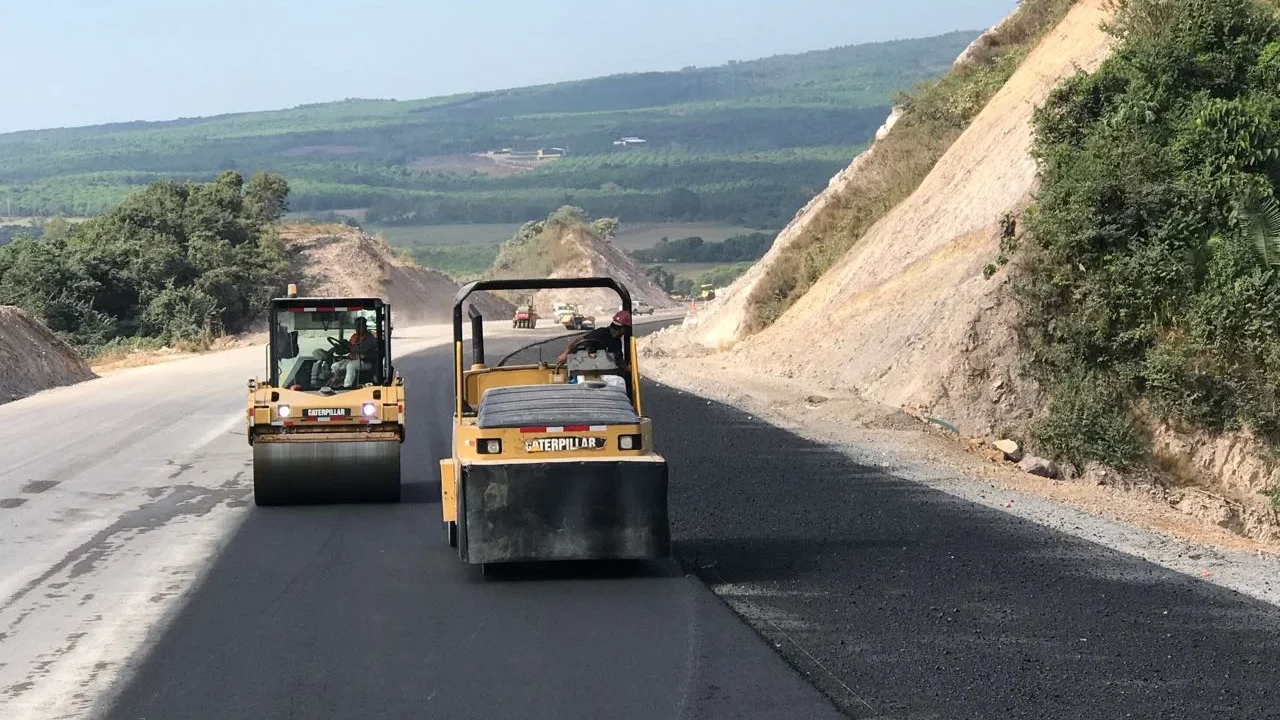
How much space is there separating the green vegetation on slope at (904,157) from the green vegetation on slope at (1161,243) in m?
13.4

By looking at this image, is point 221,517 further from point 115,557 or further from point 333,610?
point 333,610

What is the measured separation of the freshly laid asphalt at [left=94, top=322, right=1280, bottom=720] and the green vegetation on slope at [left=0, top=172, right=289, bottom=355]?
151 feet

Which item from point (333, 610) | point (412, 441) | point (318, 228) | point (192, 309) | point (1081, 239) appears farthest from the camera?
point (318, 228)

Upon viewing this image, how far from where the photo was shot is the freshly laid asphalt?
29.1 feet

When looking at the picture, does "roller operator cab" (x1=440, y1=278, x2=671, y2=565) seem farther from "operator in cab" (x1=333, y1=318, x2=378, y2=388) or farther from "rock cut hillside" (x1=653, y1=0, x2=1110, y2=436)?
"rock cut hillside" (x1=653, y1=0, x2=1110, y2=436)

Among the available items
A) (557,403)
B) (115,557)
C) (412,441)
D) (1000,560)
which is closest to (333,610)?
(557,403)

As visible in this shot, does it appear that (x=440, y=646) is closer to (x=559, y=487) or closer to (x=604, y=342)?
(x=559, y=487)

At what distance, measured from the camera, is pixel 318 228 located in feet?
331

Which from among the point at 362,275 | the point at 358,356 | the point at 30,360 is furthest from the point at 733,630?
the point at 362,275

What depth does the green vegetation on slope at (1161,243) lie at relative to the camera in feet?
79.2

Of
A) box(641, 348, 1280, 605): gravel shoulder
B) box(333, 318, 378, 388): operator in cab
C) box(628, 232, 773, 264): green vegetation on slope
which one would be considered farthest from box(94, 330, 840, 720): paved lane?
box(628, 232, 773, 264): green vegetation on slope

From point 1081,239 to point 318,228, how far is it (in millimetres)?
79876

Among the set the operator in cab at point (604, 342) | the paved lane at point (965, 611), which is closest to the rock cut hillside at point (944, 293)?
the paved lane at point (965, 611)

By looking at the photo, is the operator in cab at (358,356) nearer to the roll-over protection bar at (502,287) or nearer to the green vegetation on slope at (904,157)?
the roll-over protection bar at (502,287)
